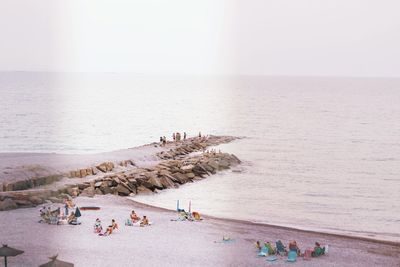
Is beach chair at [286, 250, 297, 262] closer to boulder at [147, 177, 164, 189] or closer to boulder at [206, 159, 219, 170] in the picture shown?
boulder at [147, 177, 164, 189]

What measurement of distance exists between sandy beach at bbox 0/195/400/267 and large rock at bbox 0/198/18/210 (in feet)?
1.46

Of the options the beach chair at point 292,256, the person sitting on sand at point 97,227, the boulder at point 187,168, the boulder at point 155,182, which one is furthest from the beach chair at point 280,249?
the boulder at point 187,168

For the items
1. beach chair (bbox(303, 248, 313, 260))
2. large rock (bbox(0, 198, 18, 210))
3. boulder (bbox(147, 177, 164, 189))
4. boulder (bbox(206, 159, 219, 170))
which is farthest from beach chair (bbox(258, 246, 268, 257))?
boulder (bbox(206, 159, 219, 170))

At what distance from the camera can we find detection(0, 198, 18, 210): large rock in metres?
26.3

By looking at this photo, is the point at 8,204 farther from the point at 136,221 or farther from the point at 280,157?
the point at 280,157

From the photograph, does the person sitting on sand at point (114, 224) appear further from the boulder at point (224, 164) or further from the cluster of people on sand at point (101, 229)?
the boulder at point (224, 164)

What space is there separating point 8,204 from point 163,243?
825cm

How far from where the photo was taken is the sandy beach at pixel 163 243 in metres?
20.4

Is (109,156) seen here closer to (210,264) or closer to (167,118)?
(210,264)

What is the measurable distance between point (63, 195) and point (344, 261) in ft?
48.2

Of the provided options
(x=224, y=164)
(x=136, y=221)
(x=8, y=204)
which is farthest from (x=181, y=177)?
(x=8, y=204)

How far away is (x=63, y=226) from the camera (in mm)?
24516

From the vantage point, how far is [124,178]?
35156 mm

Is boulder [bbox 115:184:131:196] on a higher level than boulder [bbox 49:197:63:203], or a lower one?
lower
